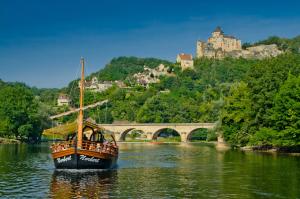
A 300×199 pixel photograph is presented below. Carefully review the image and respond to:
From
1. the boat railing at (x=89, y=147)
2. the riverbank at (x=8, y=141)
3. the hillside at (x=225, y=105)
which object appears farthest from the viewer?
the riverbank at (x=8, y=141)

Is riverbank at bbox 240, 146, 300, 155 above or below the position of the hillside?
below

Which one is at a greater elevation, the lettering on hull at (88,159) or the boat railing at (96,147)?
the boat railing at (96,147)

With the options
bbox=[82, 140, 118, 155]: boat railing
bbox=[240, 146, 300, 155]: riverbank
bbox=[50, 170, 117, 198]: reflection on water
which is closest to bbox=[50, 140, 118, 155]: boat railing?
bbox=[82, 140, 118, 155]: boat railing

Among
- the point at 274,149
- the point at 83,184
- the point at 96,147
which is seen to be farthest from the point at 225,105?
the point at 83,184

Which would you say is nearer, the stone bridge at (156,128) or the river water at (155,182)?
the river water at (155,182)

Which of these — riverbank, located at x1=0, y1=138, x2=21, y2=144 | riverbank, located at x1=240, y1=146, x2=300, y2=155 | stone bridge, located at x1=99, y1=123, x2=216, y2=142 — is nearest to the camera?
riverbank, located at x1=240, y1=146, x2=300, y2=155

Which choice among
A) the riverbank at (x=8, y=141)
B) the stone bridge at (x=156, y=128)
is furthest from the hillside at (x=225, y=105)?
the stone bridge at (x=156, y=128)

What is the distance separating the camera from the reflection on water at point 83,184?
86.8 feet

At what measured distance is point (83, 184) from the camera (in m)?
30.3

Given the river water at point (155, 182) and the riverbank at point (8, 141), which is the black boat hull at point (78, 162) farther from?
the riverbank at point (8, 141)

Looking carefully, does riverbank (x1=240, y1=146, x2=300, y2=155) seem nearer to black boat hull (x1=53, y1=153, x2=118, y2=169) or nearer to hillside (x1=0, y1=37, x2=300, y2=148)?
hillside (x1=0, y1=37, x2=300, y2=148)

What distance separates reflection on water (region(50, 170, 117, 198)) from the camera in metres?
26.5

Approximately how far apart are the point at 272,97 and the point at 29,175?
4090 centimetres

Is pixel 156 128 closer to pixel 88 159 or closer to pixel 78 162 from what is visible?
pixel 88 159
